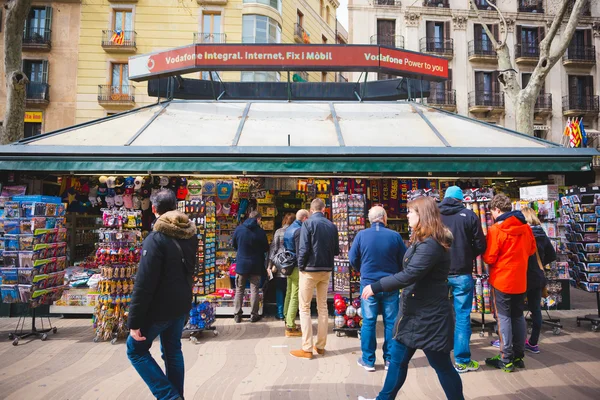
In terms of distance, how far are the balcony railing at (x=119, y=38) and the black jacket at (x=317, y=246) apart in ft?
60.0

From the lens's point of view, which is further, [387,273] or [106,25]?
[106,25]

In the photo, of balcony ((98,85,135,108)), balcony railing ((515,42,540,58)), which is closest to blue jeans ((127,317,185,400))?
balcony ((98,85,135,108))

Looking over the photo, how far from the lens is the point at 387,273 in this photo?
4.08 meters

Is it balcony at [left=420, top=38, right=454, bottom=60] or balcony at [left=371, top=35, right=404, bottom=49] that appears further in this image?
balcony at [left=371, top=35, right=404, bottom=49]

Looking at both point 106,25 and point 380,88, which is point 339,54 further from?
point 106,25

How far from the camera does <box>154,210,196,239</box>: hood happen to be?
2.83m

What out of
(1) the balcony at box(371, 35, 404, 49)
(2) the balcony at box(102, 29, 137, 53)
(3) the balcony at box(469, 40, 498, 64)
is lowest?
(2) the balcony at box(102, 29, 137, 53)

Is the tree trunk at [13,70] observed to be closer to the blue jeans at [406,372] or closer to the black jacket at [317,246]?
the black jacket at [317,246]

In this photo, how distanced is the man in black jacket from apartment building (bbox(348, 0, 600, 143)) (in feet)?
73.2

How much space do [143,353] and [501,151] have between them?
20.0 ft

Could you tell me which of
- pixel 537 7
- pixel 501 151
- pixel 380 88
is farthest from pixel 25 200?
pixel 537 7

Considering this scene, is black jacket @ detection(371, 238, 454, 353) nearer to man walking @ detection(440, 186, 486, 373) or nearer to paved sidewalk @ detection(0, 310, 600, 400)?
paved sidewalk @ detection(0, 310, 600, 400)

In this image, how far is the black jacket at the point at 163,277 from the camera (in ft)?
8.73

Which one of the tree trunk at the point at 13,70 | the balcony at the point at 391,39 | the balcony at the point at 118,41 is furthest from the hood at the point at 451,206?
the balcony at the point at 391,39
